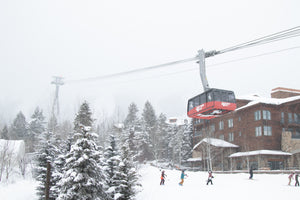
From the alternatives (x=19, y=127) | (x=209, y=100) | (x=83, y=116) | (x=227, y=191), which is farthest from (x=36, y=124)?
(x=209, y=100)

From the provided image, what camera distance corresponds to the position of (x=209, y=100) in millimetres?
16531

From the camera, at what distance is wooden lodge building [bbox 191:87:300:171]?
129 ft

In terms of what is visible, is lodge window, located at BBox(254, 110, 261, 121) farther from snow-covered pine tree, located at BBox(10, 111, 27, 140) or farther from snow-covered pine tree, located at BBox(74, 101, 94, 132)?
snow-covered pine tree, located at BBox(10, 111, 27, 140)

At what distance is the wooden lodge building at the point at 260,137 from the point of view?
3928 cm

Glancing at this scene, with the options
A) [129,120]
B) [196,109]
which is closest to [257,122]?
[196,109]

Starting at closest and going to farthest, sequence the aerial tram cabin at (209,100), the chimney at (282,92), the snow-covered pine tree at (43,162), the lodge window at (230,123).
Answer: the aerial tram cabin at (209,100) < the snow-covered pine tree at (43,162) < the lodge window at (230,123) < the chimney at (282,92)

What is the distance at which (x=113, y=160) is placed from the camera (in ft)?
74.1

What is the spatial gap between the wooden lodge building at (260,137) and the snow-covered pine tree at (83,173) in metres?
26.5

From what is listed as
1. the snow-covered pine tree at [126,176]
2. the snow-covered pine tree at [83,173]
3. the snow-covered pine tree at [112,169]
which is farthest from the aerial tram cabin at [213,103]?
the snow-covered pine tree at [83,173]

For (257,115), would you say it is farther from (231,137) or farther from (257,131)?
(231,137)

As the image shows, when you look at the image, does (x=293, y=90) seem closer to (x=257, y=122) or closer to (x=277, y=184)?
(x=257, y=122)

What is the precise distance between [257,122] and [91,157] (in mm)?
32960

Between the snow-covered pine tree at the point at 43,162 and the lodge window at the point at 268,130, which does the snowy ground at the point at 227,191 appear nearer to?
the snow-covered pine tree at the point at 43,162

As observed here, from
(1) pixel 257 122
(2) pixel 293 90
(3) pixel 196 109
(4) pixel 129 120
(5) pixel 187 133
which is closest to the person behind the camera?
(3) pixel 196 109
